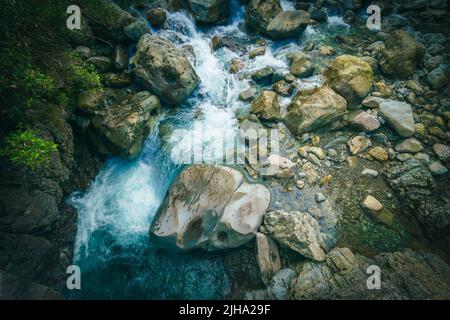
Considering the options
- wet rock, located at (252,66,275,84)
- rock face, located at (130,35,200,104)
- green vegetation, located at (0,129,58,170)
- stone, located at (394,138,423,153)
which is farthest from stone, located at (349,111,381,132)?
green vegetation, located at (0,129,58,170)

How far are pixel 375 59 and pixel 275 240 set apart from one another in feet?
22.2

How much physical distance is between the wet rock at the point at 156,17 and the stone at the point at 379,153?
767 centimetres

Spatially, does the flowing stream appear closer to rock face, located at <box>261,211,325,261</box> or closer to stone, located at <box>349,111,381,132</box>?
rock face, located at <box>261,211,325,261</box>

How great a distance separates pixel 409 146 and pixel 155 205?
6.54 meters

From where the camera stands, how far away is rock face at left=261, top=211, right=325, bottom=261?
206 inches

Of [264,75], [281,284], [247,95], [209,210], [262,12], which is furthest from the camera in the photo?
[262,12]

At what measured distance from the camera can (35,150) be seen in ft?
14.8

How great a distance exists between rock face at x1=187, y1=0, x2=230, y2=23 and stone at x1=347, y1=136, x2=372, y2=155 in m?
6.65

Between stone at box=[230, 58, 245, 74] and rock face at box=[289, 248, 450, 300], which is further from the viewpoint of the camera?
stone at box=[230, 58, 245, 74]

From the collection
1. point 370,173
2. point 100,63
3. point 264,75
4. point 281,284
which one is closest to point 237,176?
point 281,284

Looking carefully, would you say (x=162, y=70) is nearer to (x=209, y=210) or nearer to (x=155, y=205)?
(x=155, y=205)

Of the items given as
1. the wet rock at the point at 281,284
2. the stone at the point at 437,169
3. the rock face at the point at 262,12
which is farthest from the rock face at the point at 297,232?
the rock face at the point at 262,12

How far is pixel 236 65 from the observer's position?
873cm

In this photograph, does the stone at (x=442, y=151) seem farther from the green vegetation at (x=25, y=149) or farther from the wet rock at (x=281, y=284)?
the green vegetation at (x=25, y=149)
